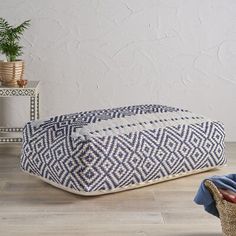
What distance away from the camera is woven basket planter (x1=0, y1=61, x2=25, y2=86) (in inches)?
156

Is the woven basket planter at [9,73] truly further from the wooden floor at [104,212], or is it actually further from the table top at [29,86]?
the wooden floor at [104,212]

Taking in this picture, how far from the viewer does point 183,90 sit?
176 inches

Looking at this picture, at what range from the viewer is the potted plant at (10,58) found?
398 cm

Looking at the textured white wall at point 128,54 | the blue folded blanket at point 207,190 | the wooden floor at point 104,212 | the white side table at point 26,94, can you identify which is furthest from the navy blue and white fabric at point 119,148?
the textured white wall at point 128,54

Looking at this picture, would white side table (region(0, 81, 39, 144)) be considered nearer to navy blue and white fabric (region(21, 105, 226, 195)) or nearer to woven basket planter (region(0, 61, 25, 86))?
woven basket planter (region(0, 61, 25, 86))

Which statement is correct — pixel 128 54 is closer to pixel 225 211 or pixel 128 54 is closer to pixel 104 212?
pixel 104 212

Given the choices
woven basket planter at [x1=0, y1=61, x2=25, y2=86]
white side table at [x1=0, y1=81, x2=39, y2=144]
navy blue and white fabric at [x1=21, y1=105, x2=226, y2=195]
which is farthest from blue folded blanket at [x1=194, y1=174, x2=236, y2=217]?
woven basket planter at [x1=0, y1=61, x2=25, y2=86]

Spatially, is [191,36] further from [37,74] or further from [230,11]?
[37,74]

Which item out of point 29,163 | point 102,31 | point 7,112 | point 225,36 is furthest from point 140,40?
point 29,163

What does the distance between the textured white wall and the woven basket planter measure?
1.25 ft

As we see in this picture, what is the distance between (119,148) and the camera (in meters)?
3.11

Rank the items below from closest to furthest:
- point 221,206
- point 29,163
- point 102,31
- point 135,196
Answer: point 221,206, point 135,196, point 29,163, point 102,31

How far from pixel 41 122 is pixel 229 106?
1.73 metres

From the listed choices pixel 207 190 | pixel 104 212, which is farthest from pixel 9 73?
pixel 207 190
